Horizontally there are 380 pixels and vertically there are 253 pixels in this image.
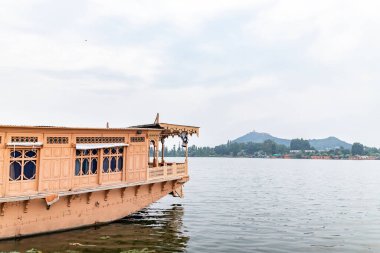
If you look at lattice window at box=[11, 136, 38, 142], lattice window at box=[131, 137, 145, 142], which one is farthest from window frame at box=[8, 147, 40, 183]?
lattice window at box=[131, 137, 145, 142]

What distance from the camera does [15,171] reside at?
1477cm

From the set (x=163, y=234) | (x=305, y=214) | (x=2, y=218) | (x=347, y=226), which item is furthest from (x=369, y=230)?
(x=2, y=218)

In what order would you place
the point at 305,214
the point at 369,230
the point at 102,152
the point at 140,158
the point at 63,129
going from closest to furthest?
the point at 63,129 < the point at 102,152 < the point at 140,158 < the point at 369,230 < the point at 305,214

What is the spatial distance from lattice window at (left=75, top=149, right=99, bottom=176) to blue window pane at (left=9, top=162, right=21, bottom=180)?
2.52 m

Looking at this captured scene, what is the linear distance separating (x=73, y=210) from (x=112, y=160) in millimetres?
3009

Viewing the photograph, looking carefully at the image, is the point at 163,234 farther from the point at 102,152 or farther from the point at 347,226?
the point at 347,226

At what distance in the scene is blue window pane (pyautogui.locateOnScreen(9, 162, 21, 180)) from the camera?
1462 cm

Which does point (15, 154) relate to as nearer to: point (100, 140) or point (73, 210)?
point (73, 210)

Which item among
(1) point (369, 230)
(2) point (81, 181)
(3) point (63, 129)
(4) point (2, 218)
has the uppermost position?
(3) point (63, 129)

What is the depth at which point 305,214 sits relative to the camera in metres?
25.7

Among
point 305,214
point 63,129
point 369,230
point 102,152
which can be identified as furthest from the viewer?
point 305,214

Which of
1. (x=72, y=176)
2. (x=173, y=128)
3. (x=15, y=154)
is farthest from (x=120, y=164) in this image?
(x=15, y=154)

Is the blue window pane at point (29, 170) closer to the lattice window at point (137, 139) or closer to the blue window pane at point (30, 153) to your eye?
the blue window pane at point (30, 153)

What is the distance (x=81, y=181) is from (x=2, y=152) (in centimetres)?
369
